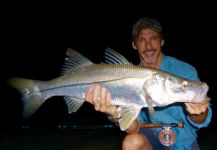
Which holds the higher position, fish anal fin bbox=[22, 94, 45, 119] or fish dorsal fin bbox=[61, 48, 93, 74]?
fish dorsal fin bbox=[61, 48, 93, 74]

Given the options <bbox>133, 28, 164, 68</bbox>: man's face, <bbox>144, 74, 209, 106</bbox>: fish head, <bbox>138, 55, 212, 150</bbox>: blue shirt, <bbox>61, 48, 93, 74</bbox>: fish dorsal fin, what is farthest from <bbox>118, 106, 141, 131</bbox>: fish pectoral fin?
<bbox>133, 28, 164, 68</bbox>: man's face

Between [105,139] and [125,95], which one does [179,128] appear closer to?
[125,95]

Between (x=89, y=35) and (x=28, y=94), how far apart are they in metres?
27.8

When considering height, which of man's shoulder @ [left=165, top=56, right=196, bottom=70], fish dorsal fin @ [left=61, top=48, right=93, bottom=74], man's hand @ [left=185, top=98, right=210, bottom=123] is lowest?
man's hand @ [left=185, top=98, right=210, bottom=123]

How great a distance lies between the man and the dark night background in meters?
11.2

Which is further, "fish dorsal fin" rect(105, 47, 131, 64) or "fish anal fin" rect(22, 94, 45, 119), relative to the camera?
"fish anal fin" rect(22, 94, 45, 119)

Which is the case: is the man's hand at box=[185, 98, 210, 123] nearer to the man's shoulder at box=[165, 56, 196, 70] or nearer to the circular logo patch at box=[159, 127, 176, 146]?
the circular logo patch at box=[159, 127, 176, 146]

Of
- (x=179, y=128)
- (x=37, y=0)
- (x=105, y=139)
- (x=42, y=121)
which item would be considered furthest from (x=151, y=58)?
(x=37, y=0)

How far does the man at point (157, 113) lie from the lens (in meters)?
3.36

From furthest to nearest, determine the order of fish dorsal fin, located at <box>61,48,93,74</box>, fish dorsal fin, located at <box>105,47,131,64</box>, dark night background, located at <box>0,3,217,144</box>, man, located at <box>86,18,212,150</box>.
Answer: dark night background, located at <box>0,3,217,144</box>
man, located at <box>86,18,212,150</box>
fish dorsal fin, located at <box>61,48,93,74</box>
fish dorsal fin, located at <box>105,47,131,64</box>

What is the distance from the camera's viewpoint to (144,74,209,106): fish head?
2.77 metres

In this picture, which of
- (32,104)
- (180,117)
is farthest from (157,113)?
(32,104)

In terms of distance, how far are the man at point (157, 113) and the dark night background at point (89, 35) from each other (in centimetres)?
1118

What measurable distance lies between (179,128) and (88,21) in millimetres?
31067
